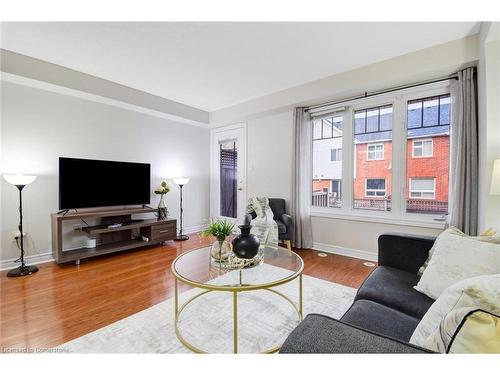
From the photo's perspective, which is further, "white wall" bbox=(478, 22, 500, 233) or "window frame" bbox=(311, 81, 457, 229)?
"window frame" bbox=(311, 81, 457, 229)

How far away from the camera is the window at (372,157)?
3150mm

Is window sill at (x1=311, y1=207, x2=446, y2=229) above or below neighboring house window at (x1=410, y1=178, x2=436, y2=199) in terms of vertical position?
below

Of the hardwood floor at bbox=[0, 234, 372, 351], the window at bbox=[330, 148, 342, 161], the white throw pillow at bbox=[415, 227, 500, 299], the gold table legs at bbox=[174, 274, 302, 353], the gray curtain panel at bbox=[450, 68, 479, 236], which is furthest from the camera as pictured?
the window at bbox=[330, 148, 342, 161]

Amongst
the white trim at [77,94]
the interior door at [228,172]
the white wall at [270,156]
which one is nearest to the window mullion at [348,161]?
the white wall at [270,156]

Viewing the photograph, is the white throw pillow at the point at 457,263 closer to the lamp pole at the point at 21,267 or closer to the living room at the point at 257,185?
the living room at the point at 257,185

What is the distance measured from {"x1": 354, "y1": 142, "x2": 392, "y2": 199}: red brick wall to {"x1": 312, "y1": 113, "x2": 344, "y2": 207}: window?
253 millimetres

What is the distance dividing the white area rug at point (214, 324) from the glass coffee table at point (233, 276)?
5 cm

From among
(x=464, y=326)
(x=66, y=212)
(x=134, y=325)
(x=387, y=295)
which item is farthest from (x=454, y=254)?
(x=66, y=212)

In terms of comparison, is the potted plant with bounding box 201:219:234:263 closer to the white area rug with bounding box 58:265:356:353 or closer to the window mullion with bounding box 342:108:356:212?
the white area rug with bounding box 58:265:356:353

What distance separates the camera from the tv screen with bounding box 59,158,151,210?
3.00 metres

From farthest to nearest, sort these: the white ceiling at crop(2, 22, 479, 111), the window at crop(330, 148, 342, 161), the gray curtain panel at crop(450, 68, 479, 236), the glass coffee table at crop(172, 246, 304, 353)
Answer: the window at crop(330, 148, 342, 161), the gray curtain panel at crop(450, 68, 479, 236), the white ceiling at crop(2, 22, 479, 111), the glass coffee table at crop(172, 246, 304, 353)

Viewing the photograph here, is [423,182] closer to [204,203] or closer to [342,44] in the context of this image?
[342,44]

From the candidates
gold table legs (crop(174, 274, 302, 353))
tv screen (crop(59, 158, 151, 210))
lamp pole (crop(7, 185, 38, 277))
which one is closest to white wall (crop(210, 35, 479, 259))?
gold table legs (crop(174, 274, 302, 353))
